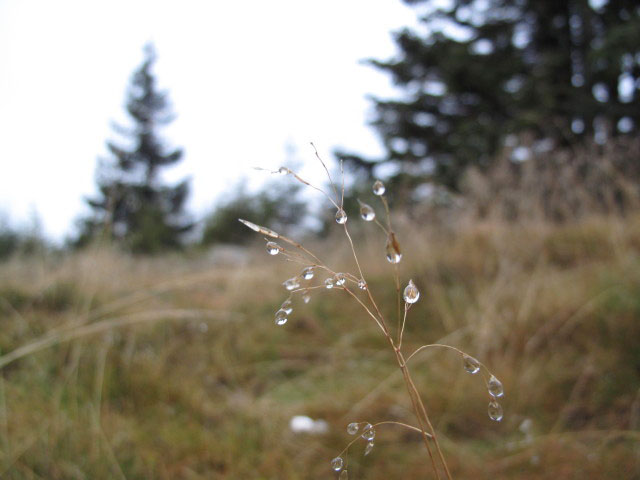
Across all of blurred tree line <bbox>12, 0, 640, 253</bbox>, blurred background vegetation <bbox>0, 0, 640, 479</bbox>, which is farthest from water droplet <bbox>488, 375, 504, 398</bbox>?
blurred tree line <bbox>12, 0, 640, 253</bbox>

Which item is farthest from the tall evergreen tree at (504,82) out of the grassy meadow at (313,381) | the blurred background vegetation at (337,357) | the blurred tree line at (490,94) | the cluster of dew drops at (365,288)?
the cluster of dew drops at (365,288)

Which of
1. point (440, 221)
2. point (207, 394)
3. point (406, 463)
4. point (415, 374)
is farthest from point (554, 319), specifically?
point (440, 221)

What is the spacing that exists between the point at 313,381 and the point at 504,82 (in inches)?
325

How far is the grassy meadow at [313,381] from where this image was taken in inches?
44.3

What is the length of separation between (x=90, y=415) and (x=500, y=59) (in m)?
9.32

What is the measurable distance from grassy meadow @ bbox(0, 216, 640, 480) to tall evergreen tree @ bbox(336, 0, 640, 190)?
4753mm

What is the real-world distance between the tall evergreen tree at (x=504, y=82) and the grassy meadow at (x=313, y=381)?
4753 millimetres

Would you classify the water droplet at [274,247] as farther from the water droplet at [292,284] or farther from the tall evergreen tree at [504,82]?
the tall evergreen tree at [504,82]

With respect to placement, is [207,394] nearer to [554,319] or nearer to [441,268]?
[554,319]

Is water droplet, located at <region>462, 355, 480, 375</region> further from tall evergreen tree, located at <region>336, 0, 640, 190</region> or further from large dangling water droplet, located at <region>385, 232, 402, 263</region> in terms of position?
tall evergreen tree, located at <region>336, 0, 640, 190</region>

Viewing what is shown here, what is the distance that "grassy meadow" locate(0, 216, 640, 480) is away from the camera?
1126mm

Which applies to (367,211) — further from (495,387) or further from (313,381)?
(313,381)

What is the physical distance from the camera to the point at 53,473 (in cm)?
101

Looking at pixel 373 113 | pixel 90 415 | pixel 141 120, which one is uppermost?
pixel 141 120
